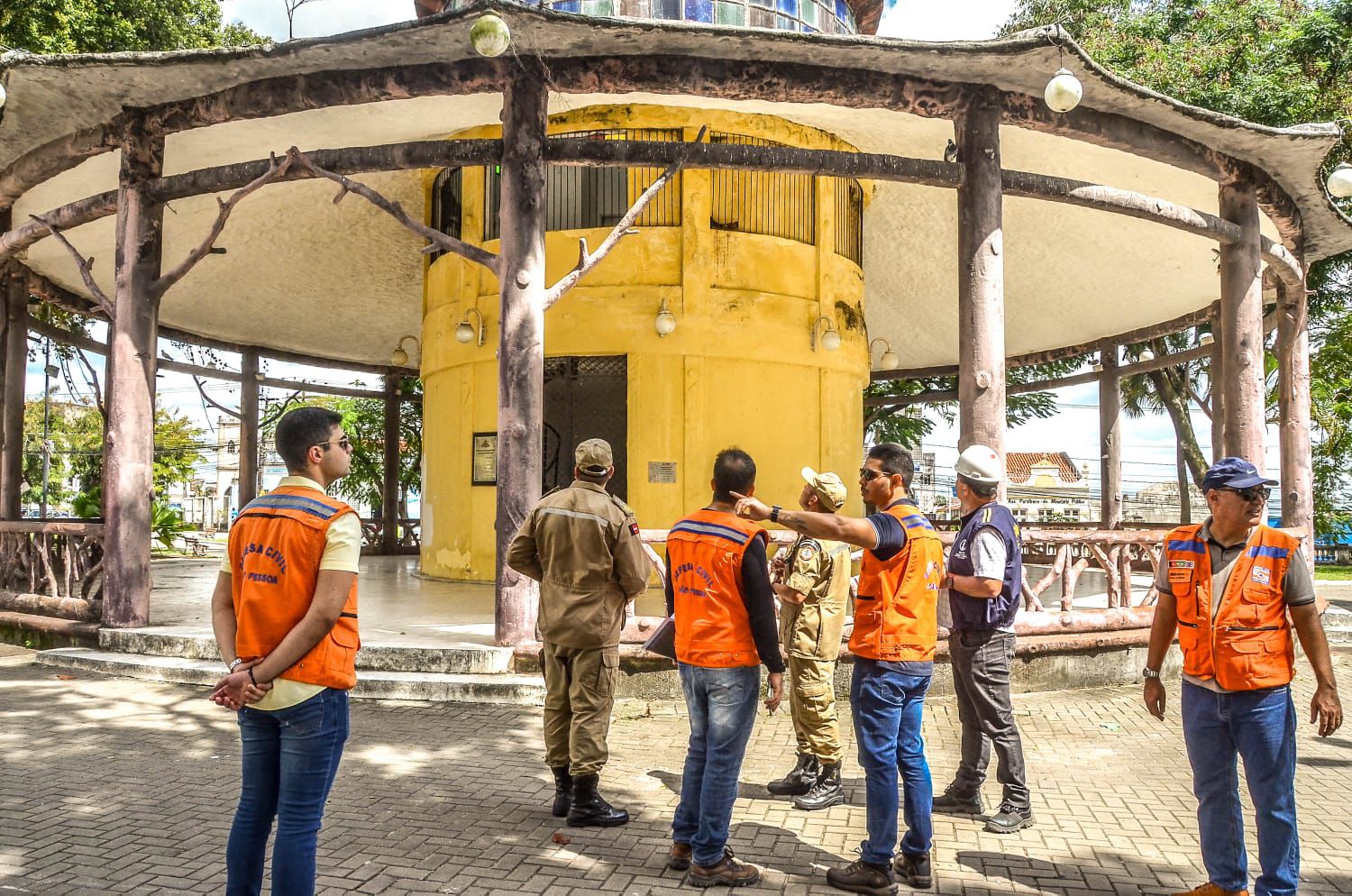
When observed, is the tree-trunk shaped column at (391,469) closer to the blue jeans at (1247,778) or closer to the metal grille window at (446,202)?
the metal grille window at (446,202)

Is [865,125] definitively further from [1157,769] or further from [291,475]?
[291,475]

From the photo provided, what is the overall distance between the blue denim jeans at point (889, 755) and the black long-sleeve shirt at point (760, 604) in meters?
0.38

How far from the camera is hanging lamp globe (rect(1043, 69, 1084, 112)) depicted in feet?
23.6

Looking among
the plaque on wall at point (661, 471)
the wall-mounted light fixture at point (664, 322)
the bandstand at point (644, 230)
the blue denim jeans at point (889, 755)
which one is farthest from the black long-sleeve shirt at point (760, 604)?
the wall-mounted light fixture at point (664, 322)

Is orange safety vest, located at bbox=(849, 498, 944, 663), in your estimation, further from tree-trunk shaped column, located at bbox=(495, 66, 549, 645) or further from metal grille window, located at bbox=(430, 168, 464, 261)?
metal grille window, located at bbox=(430, 168, 464, 261)

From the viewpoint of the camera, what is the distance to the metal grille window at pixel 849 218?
1248cm

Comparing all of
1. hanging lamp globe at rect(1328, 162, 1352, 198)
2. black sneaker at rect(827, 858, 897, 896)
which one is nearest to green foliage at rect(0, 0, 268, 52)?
black sneaker at rect(827, 858, 897, 896)

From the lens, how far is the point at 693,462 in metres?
11.0

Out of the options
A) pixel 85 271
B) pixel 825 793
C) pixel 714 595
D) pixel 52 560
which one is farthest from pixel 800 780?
pixel 52 560

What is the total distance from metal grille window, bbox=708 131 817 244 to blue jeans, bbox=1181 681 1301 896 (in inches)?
→ 337

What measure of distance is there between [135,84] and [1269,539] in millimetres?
8648

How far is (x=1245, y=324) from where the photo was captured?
967cm

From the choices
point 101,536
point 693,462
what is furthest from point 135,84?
point 693,462

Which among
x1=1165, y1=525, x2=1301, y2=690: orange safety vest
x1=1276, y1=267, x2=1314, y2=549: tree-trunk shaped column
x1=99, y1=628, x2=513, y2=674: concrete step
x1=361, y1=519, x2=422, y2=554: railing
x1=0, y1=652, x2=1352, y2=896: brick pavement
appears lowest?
x1=0, y1=652, x2=1352, y2=896: brick pavement
